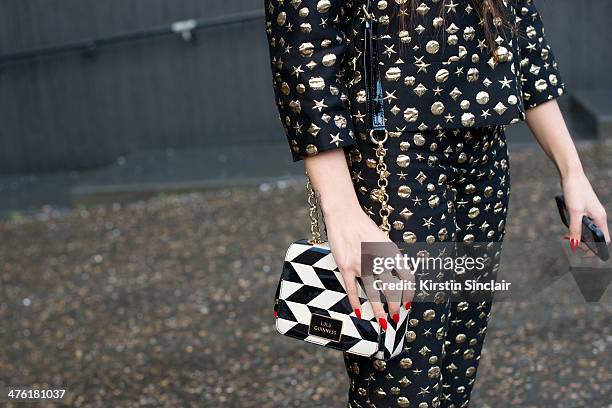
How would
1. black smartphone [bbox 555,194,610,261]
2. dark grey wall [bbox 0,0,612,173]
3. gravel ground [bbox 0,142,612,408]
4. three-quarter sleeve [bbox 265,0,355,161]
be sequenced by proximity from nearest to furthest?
three-quarter sleeve [bbox 265,0,355,161] → black smartphone [bbox 555,194,610,261] → gravel ground [bbox 0,142,612,408] → dark grey wall [bbox 0,0,612,173]

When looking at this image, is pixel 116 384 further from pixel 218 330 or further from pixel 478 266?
pixel 478 266

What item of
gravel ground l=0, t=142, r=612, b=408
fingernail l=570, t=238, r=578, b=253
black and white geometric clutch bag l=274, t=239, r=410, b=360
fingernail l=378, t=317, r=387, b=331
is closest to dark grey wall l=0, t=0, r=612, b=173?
gravel ground l=0, t=142, r=612, b=408

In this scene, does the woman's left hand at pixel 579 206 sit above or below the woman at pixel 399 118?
below

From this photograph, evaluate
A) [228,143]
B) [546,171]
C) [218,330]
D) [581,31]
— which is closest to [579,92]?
[581,31]

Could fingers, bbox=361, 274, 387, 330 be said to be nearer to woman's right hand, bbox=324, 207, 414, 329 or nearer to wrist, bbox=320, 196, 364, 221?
woman's right hand, bbox=324, 207, 414, 329

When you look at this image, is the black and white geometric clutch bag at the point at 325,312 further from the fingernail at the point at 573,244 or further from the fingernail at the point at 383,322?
the fingernail at the point at 573,244

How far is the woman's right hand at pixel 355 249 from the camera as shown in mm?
1421

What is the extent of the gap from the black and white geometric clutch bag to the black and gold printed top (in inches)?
7.9

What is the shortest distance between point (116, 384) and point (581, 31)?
4.80m

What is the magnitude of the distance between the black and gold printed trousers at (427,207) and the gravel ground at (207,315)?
1400 mm

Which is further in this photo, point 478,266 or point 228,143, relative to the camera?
point 228,143

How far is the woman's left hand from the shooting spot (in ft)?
5.89

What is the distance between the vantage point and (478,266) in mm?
1752

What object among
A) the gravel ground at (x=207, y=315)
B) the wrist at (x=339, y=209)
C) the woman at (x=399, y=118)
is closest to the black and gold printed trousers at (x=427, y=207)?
the woman at (x=399, y=118)
